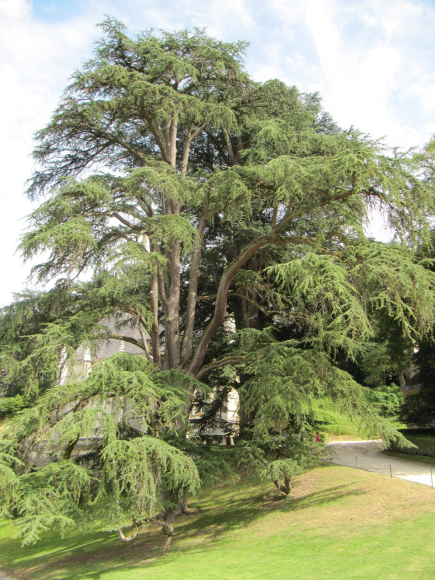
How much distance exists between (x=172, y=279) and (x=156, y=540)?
7.83 m

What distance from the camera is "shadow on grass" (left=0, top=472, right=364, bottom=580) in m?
12.1

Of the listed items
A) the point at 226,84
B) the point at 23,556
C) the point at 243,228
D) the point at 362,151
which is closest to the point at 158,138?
the point at 226,84

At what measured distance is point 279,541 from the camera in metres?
11.2

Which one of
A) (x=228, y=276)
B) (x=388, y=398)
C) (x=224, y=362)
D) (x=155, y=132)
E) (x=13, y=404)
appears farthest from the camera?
(x=13, y=404)

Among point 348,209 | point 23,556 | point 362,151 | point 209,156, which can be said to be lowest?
point 23,556

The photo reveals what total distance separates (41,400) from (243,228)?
8.70m

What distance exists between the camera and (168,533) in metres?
11.4

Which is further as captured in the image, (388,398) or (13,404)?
(13,404)

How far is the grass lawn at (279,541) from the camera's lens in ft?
29.6

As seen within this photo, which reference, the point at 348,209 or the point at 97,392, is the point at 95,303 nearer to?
the point at 97,392

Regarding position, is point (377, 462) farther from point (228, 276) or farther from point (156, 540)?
point (228, 276)

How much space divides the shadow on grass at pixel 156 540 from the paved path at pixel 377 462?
201cm

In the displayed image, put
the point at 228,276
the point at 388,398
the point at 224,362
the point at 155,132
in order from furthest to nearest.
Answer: the point at 388,398 → the point at 155,132 → the point at 224,362 → the point at 228,276

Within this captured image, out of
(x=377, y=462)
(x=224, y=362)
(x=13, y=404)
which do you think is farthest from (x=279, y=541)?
(x=13, y=404)
